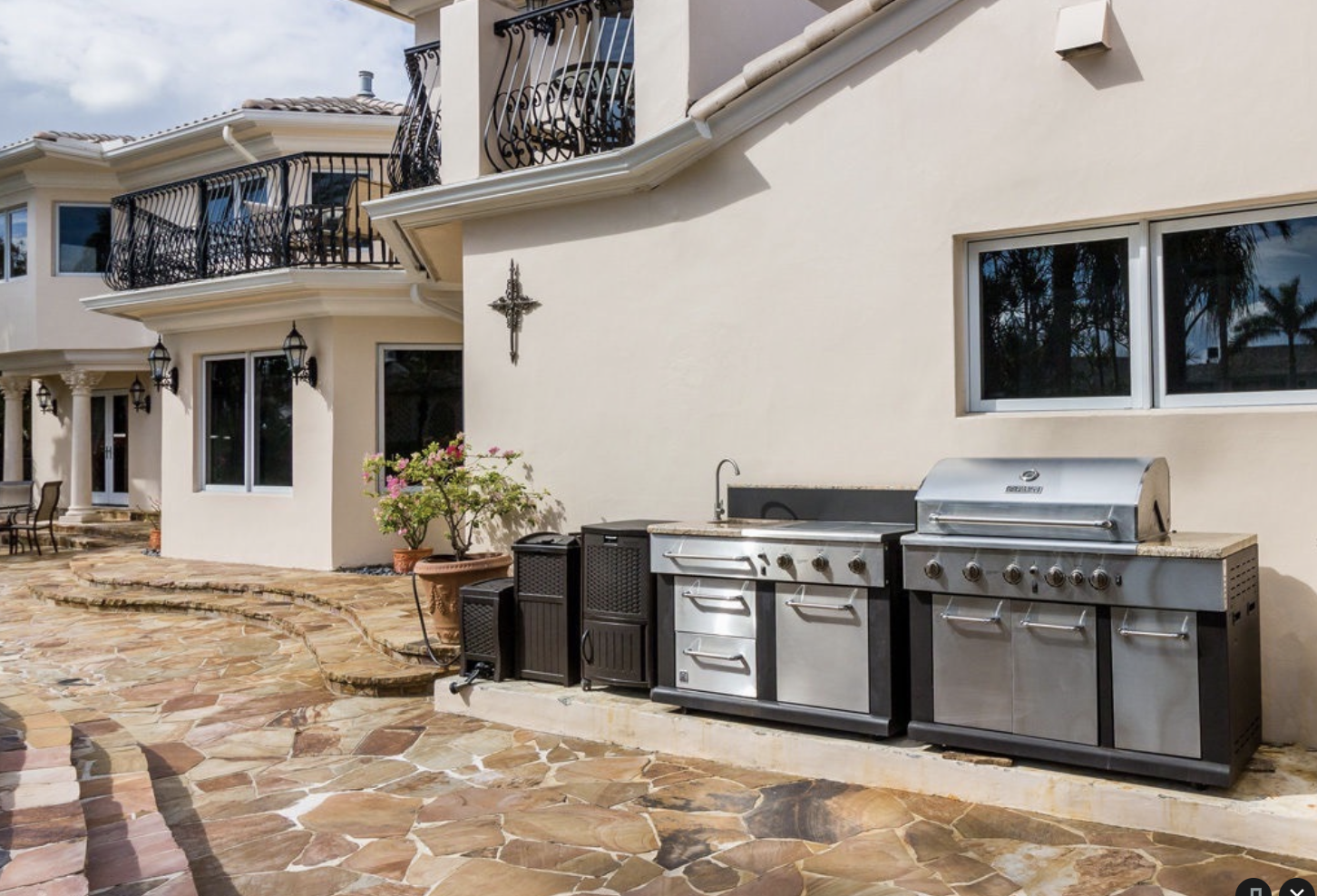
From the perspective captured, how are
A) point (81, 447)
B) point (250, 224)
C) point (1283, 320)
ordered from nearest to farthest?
point (1283, 320) < point (250, 224) < point (81, 447)

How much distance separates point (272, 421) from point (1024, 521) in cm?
1020

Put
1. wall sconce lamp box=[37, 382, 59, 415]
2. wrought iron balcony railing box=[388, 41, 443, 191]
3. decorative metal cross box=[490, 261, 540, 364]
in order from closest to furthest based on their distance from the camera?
1. decorative metal cross box=[490, 261, 540, 364]
2. wrought iron balcony railing box=[388, 41, 443, 191]
3. wall sconce lamp box=[37, 382, 59, 415]

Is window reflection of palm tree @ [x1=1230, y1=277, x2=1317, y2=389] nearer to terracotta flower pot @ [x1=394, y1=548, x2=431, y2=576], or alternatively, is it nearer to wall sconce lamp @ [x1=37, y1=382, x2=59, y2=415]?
terracotta flower pot @ [x1=394, y1=548, x2=431, y2=576]

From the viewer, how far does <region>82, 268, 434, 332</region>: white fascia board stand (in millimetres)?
11008

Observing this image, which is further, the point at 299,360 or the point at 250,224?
the point at 250,224

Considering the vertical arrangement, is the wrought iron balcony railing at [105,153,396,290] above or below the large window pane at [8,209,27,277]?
below

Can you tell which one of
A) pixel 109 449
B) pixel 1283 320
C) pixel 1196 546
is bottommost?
pixel 1196 546

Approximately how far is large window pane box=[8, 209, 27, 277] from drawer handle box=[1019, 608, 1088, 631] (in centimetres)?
1877

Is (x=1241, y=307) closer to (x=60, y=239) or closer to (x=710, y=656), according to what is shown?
(x=710, y=656)

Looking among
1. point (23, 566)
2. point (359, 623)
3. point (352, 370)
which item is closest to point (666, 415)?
point (359, 623)

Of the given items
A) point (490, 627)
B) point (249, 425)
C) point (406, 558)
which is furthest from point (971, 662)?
point (249, 425)

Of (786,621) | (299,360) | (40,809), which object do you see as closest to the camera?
(40,809)

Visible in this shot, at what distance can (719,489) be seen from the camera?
6523mm

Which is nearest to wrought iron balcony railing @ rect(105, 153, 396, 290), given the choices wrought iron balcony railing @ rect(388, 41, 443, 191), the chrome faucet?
wrought iron balcony railing @ rect(388, 41, 443, 191)
